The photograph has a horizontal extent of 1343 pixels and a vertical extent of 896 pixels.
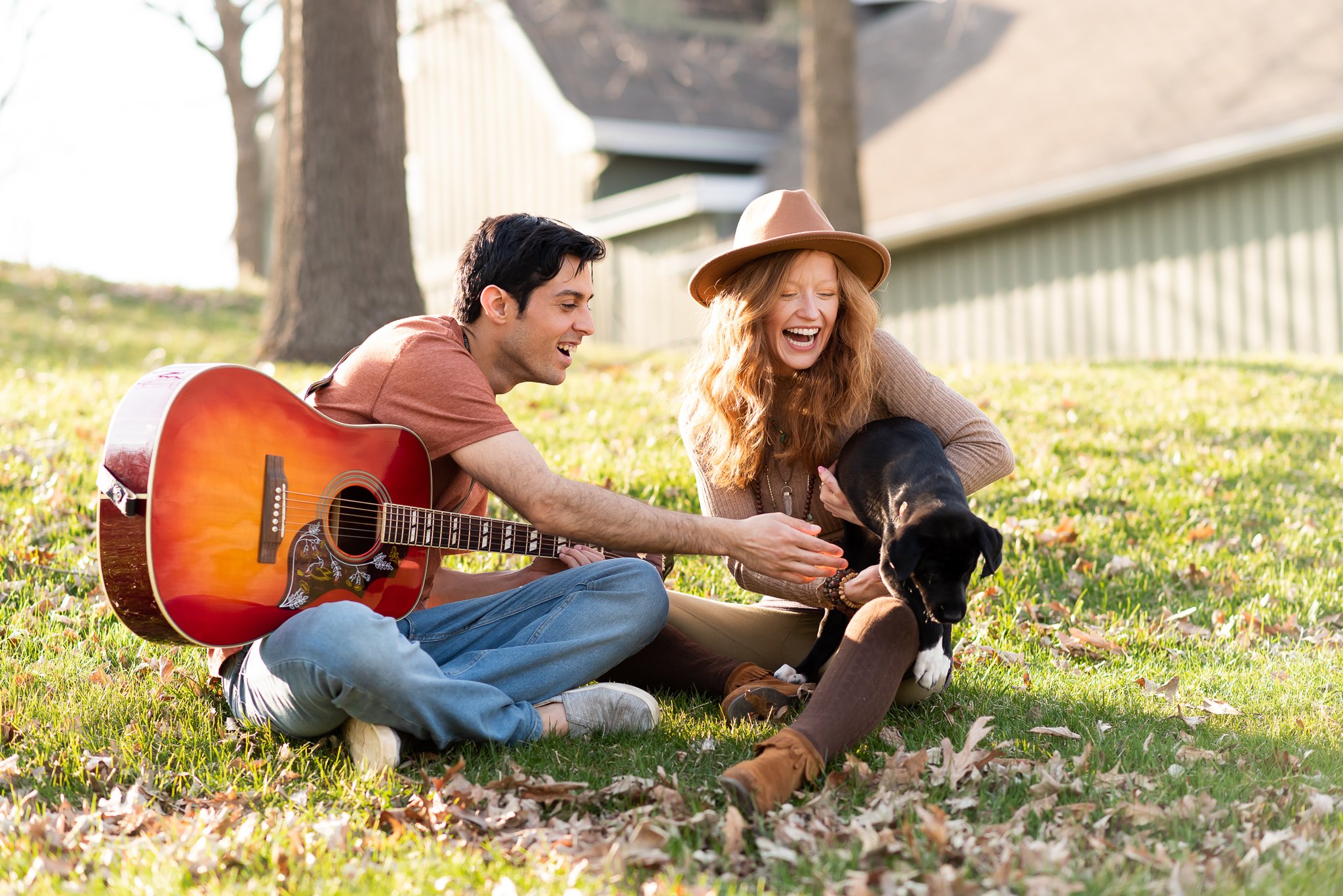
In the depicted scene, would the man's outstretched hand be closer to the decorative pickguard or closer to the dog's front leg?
the dog's front leg

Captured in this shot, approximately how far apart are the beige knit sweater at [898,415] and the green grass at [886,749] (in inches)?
18.4

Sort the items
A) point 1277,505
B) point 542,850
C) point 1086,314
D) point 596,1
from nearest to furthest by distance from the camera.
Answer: point 542,850 → point 1277,505 → point 1086,314 → point 596,1

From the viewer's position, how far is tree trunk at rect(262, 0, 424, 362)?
908 centimetres

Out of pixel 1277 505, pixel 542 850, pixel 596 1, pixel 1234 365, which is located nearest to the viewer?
pixel 542 850

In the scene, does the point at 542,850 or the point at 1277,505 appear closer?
the point at 542,850

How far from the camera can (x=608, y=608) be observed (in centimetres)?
379

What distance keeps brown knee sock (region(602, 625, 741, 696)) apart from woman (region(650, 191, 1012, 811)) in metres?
0.02

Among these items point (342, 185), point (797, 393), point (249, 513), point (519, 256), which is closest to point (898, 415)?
point (797, 393)

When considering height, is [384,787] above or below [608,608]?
below

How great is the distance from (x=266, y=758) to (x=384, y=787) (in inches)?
17.5

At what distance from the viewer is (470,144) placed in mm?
20625

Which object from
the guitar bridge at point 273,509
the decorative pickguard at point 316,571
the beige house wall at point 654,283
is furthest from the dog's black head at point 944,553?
the beige house wall at point 654,283

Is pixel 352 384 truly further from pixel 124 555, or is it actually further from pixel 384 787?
pixel 384 787

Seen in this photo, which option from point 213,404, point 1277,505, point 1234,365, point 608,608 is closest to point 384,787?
point 608,608
